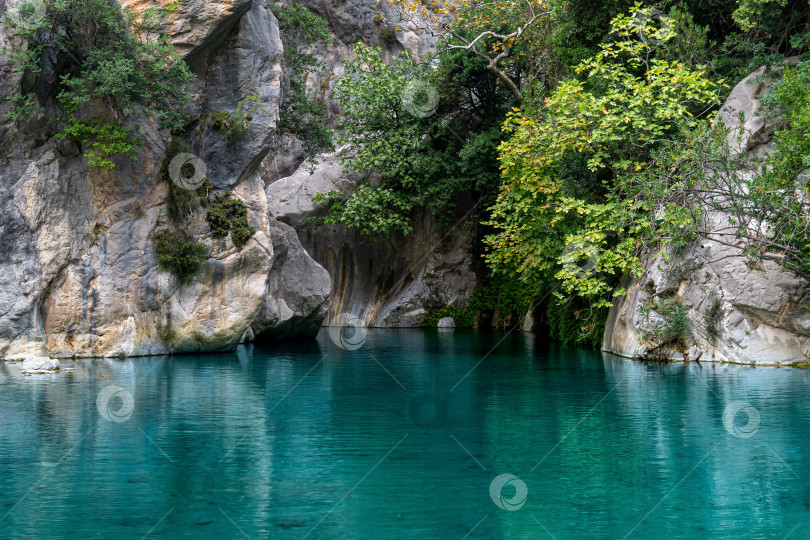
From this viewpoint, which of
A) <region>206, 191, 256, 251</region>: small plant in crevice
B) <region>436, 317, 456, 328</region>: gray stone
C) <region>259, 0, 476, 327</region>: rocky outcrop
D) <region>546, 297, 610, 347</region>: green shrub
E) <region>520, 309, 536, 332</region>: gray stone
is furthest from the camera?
<region>259, 0, 476, 327</region>: rocky outcrop

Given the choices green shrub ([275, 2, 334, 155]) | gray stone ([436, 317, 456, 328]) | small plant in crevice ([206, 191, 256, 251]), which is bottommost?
gray stone ([436, 317, 456, 328])

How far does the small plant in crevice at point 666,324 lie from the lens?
20.4 meters

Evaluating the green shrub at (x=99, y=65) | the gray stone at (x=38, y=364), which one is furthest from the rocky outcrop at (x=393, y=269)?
the gray stone at (x=38, y=364)

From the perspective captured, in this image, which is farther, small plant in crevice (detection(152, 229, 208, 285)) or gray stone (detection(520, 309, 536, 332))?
gray stone (detection(520, 309, 536, 332))

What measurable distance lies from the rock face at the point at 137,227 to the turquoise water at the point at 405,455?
350 cm

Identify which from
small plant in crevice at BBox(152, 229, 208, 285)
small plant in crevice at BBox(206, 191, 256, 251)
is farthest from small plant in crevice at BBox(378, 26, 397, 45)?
small plant in crevice at BBox(152, 229, 208, 285)

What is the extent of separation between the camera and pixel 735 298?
765 inches

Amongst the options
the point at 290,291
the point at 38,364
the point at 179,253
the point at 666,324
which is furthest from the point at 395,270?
the point at 38,364

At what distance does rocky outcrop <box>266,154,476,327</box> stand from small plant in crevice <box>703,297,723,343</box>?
19.1 metres

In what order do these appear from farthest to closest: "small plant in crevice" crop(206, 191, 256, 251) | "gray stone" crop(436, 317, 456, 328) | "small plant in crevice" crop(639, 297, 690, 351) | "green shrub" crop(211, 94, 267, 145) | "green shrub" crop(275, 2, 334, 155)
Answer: "gray stone" crop(436, 317, 456, 328) < "green shrub" crop(275, 2, 334, 155) < "green shrub" crop(211, 94, 267, 145) < "small plant in crevice" crop(206, 191, 256, 251) < "small plant in crevice" crop(639, 297, 690, 351)

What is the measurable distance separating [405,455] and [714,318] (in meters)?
12.6

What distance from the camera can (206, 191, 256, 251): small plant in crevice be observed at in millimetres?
23188

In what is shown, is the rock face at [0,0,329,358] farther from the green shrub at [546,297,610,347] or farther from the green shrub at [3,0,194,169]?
the green shrub at [546,297,610,347]

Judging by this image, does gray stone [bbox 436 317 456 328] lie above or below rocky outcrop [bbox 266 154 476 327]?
below
